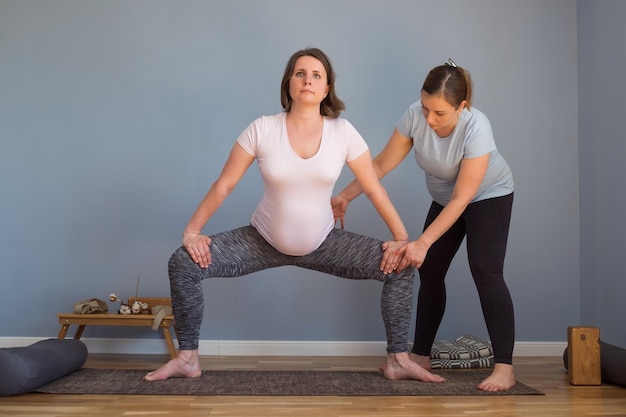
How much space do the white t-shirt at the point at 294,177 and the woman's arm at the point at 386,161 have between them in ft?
0.87

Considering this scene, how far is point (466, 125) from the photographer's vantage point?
269 cm

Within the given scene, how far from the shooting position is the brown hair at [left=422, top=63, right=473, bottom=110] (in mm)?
2596

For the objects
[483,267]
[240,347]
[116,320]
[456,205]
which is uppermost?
[456,205]

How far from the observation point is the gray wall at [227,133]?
3.73 m

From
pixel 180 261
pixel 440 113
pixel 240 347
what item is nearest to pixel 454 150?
pixel 440 113

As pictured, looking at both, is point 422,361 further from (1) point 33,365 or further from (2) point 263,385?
(1) point 33,365

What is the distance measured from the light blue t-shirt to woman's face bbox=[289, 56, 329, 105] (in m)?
0.42

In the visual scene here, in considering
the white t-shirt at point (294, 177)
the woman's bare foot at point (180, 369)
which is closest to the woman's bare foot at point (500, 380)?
the white t-shirt at point (294, 177)

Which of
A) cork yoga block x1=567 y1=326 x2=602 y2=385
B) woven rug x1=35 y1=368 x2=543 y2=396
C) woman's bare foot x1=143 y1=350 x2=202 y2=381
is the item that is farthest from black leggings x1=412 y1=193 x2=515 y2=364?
woman's bare foot x1=143 y1=350 x2=202 y2=381

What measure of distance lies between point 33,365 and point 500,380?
5.60 feet

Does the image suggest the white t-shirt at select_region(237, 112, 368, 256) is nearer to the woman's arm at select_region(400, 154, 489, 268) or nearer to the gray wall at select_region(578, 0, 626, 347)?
the woman's arm at select_region(400, 154, 489, 268)

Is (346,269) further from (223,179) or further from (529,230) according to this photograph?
(529,230)

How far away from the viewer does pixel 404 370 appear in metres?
2.73

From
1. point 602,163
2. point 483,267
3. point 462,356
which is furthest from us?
point 602,163
